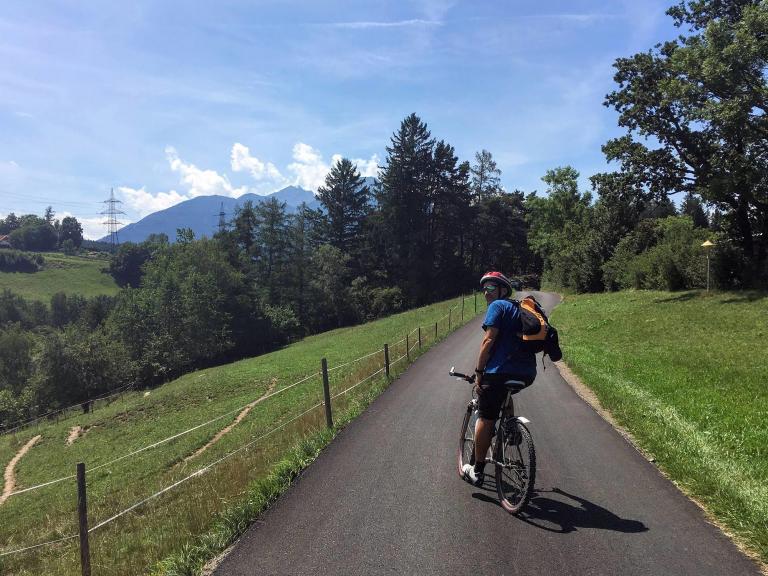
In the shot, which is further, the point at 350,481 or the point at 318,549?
the point at 350,481

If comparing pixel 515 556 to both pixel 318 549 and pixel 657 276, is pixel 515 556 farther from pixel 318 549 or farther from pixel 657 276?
pixel 657 276

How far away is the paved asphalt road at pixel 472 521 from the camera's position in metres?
4.09

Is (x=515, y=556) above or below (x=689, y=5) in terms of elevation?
below

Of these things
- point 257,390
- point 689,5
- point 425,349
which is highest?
point 689,5

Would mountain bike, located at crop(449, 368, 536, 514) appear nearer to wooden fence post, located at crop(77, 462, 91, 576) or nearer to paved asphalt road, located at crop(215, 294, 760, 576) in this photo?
paved asphalt road, located at crop(215, 294, 760, 576)

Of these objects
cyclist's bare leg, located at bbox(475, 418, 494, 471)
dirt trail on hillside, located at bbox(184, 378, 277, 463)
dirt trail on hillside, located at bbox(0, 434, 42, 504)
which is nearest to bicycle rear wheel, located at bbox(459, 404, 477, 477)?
cyclist's bare leg, located at bbox(475, 418, 494, 471)

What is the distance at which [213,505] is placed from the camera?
593 centimetres

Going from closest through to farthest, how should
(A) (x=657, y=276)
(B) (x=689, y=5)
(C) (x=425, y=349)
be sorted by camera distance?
(C) (x=425, y=349) < (B) (x=689, y=5) < (A) (x=657, y=276)

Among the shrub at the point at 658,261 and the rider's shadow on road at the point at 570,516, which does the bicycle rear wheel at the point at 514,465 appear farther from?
the shrub at the point at 658,261

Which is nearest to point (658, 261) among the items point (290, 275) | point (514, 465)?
point (514, 465)

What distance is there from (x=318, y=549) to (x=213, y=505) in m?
2.09

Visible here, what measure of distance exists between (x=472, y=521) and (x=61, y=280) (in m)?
162

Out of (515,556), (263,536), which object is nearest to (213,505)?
(263,536)

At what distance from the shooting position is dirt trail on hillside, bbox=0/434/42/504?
18.9 metres
